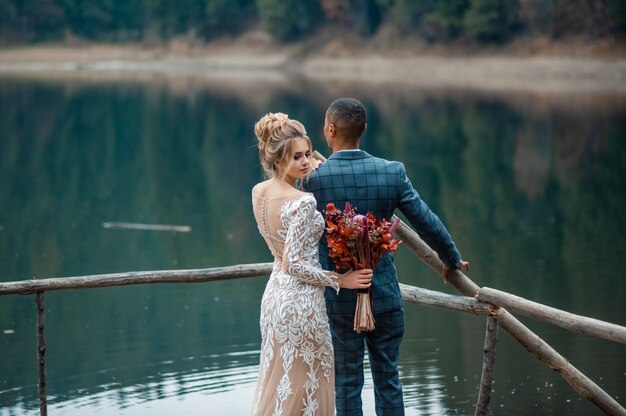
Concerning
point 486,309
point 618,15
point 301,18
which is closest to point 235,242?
point 486,309

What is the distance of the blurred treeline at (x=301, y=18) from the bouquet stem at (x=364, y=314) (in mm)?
45744

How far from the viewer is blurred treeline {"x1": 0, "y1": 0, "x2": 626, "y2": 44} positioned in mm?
51969

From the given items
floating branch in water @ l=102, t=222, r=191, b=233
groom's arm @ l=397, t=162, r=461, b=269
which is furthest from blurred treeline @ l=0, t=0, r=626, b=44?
groom's arm @ l=397, t=162, r=461, b=269

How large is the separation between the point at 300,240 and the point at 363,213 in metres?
0.34

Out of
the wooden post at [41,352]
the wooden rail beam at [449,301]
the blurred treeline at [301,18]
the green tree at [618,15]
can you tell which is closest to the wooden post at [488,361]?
the wooden rail beam at [449,301]

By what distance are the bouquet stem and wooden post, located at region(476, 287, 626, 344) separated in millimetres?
965

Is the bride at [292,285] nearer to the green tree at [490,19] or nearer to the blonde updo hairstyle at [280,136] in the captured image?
the blonde updo hairstyle at [280,136]

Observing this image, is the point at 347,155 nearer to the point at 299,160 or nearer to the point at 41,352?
the point at 299,160

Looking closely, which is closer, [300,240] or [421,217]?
[300,240]

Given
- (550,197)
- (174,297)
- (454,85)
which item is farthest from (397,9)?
(174,297)

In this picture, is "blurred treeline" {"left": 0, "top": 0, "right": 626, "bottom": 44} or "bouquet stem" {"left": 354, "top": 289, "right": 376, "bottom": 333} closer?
"bouquet stem" {"left": 354, "top": 289, "right": 376, "bottom": 333}

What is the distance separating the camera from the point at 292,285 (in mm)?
4707

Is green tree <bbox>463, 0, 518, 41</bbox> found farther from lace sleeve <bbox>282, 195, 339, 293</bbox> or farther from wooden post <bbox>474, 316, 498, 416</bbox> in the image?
lace sleeve <bbox>282, 195, 339, 293</bbox>

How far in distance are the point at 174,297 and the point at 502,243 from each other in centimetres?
528
